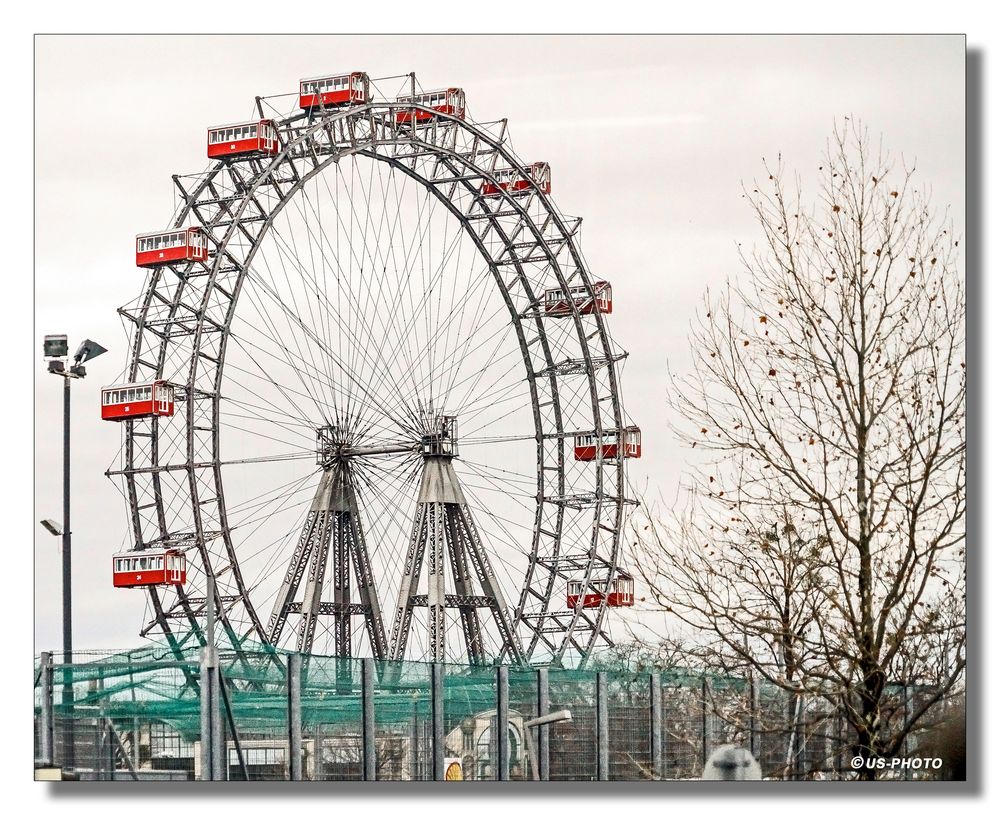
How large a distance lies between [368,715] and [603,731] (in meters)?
2.17

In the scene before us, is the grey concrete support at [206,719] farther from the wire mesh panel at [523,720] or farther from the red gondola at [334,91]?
the red gondola at [334,91]

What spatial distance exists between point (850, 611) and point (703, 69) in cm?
544

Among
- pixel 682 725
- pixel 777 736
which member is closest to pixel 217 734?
pixel 682 725

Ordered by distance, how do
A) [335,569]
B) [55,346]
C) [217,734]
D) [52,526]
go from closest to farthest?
[52,526]
[55,346]
[217,734]
[335,569]

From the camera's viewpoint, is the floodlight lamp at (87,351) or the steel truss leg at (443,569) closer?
the floodlight lamp at (87,351)

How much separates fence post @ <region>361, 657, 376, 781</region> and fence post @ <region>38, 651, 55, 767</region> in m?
2.64

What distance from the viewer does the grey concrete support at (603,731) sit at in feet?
54.9

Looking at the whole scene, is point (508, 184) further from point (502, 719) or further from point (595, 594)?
point (502, 719)

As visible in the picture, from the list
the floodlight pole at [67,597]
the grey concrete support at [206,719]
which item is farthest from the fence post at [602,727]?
the floodlight pole at [67,597]

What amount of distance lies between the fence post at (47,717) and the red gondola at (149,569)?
81.1 inches

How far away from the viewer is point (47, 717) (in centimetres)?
1600

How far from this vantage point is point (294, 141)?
21.5 m

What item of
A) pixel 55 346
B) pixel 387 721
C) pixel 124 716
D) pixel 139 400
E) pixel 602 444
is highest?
pixel 55 346

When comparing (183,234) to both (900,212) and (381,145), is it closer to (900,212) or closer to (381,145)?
(381,145)
